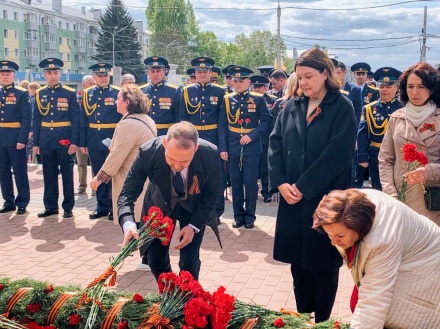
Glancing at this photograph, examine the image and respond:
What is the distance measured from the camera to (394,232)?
2307 mm

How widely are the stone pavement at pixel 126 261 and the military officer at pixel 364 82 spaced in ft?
9.05

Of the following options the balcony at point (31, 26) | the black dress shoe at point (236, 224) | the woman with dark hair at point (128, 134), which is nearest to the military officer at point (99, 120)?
the black dress shoe at point (236, 224)

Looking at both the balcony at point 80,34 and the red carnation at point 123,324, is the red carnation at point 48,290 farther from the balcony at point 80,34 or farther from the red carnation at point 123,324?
the balcony at point 80,34

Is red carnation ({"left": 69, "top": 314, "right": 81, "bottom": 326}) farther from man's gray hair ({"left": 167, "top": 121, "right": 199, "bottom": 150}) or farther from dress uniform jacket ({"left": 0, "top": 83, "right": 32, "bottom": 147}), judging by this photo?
dress uniform jacket ({"left": 0, "top": 83, "right": 32, "bottom": 147})

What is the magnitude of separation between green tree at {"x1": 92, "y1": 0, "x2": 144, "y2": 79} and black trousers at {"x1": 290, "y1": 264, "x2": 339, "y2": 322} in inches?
2160

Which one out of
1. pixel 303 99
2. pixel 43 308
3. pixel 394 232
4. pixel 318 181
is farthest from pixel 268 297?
pixel 394 232

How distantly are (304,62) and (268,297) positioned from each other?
6.81ft

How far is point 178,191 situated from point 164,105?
4.17 metres

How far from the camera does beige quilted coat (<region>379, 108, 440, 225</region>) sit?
373 cm

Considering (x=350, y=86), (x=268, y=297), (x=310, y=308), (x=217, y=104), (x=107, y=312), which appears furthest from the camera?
(x=350, y=86)

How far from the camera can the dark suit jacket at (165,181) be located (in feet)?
11.7

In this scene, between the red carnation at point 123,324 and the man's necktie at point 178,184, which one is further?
the man's necktie at point 178,184

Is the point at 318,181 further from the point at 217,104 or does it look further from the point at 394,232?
the point at 217,104

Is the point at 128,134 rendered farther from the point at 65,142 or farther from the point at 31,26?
the point at 31,26
